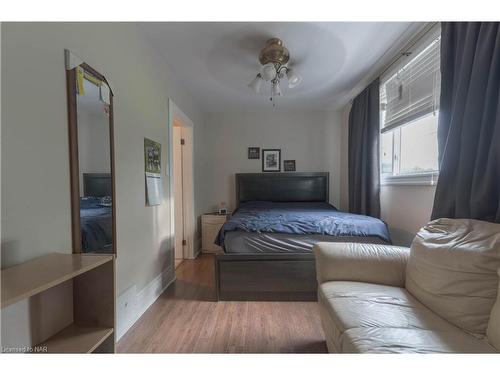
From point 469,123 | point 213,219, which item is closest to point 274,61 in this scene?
point 469,123

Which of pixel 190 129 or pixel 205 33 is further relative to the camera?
pixel 190 129

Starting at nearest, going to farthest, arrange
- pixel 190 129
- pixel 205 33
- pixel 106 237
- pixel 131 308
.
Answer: pixel 106 237 < pixel 131 308 < pixel 205 33 < pixel 190 129

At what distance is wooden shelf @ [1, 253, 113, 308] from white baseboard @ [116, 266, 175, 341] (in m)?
0.75

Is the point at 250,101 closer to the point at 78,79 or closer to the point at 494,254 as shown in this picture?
the point at 78,79

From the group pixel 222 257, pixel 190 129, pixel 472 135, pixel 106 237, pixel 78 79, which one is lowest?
pixel 222 257

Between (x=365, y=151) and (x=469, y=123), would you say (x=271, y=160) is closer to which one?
(x=365, y=151)

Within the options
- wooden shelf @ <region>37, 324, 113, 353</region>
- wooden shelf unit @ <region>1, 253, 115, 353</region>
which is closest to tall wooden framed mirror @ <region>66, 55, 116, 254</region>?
wooden shelf unit @ <region>1, 253, 115, 353</region>

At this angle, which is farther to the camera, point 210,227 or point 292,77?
point 210,227

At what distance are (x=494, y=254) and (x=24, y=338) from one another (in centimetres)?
205

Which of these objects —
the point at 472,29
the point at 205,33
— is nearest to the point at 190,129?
the point at 205,33

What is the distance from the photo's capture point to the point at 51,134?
3.45ft

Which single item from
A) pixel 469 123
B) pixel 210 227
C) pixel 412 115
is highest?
pixel 412 115

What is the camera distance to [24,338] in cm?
91

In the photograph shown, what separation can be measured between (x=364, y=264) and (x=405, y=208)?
118 centimetres
